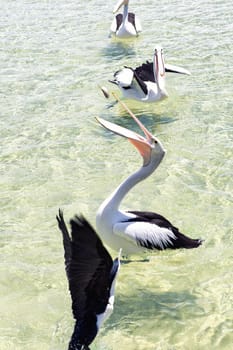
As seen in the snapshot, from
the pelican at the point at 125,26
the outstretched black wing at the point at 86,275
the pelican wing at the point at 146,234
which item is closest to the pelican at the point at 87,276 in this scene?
the outstretched black wing at the point at 86,275

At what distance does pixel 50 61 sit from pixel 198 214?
4.23 metres

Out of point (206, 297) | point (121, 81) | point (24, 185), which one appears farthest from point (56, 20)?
point (206, 297)

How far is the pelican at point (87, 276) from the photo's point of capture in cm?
251

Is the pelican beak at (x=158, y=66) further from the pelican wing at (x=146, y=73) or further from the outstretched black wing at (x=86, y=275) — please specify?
the outstretched black wing at (x=86, y=275)

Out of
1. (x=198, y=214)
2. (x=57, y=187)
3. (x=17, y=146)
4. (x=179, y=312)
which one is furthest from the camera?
(x=17, y=146)

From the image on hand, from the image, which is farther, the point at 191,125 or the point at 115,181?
the point at 191,125

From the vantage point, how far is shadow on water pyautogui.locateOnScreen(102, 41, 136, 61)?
27.0ft

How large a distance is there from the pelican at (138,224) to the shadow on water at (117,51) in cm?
461

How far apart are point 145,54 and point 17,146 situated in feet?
10.8

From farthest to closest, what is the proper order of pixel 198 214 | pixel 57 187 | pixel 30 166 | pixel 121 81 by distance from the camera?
pixel 121 81
pixel 30 166
pixel 57 187
pixel 198 214

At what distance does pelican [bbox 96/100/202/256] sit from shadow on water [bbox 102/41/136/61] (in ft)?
15.1

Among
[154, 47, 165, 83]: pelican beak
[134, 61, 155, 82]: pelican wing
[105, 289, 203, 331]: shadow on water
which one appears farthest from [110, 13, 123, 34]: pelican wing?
[105, 289, 203, 331]: shadow on water

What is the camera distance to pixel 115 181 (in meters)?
4.89

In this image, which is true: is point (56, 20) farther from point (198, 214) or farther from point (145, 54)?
point (198, 214)
